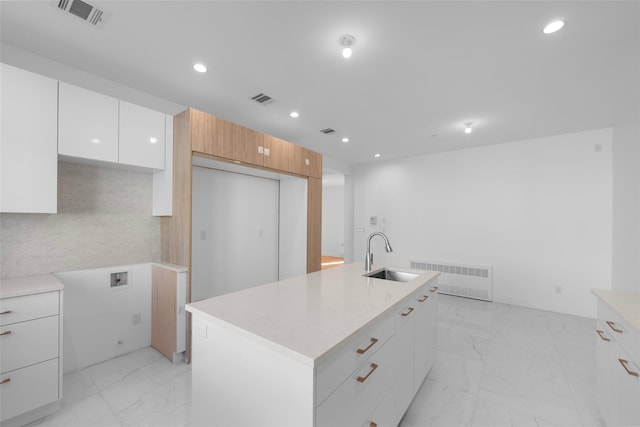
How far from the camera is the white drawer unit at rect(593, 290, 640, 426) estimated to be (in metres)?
1.27

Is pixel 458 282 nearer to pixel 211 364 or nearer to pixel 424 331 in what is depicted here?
pixel 424 331

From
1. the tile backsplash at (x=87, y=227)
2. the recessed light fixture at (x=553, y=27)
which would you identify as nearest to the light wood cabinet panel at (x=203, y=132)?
the tile backsplash at (x=87, y=227)

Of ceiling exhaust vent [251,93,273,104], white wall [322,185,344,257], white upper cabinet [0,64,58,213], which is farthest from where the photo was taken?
white wall [322,185,344,257]

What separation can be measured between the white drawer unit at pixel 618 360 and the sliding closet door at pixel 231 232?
3796 mm

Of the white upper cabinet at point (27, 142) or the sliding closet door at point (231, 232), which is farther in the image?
the sliding closet door at point (231, 232)

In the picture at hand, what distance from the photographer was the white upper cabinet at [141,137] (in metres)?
2.42

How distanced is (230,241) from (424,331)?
2.88 metres

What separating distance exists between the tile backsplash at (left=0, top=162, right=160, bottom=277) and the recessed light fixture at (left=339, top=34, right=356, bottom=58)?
2.43 meters

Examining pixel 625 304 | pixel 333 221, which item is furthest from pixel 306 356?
pixel 333 221

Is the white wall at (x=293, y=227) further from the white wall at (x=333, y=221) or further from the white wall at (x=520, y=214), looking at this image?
the white wall at (x=333, y=221)

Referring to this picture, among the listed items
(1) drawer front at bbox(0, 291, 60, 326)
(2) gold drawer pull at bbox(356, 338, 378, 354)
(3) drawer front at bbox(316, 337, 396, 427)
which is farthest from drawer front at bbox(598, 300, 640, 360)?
(1) drawer front at bbox(0, 291, 60, 326)

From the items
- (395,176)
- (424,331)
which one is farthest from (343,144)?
(424,331)

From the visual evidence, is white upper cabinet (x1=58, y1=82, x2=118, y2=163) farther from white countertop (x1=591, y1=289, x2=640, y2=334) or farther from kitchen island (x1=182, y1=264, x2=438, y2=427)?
white countertop (x1=591, y1=289, x2=640, y2=334)

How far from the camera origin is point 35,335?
177 centimetres
